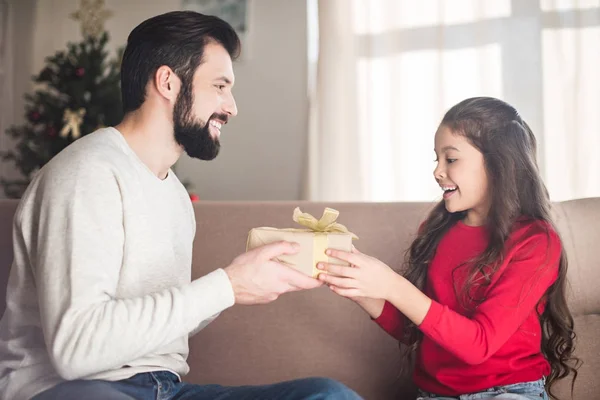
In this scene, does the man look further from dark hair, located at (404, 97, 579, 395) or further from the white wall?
the white wall

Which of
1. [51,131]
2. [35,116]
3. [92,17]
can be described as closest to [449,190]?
[51,131]

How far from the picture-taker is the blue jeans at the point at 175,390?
118 cm

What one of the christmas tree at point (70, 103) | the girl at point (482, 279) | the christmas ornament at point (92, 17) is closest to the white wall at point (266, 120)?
the christmas ornament at point (92, 17)

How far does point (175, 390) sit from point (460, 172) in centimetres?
85

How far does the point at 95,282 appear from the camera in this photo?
1160 mm

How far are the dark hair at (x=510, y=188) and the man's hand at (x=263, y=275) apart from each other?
0.46 m

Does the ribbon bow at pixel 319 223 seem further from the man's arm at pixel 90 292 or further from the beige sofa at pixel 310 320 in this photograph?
the beige sofa at pixel 310 320

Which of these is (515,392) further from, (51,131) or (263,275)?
(51,131)

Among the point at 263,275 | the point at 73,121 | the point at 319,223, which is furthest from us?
the point at 73,121

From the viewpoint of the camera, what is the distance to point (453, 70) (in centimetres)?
370

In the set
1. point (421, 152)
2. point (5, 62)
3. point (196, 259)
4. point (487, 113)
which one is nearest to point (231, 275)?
point (196, 259)

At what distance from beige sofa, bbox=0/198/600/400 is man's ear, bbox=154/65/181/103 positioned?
53 cm

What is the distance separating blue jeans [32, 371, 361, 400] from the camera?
1.18m

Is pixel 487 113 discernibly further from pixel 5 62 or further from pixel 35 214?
pixel 5 62
